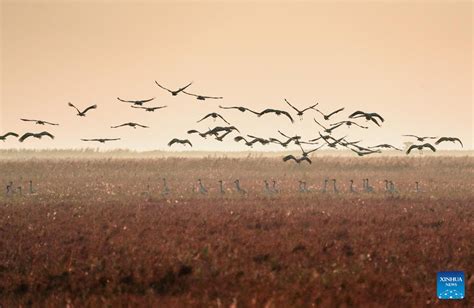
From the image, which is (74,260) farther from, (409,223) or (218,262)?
(409,223)

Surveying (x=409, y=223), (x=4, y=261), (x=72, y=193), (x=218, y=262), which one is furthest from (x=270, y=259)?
(x=72, y=193)

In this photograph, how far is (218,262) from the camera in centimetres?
1448

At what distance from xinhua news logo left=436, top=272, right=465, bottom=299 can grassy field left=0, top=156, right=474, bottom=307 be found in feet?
0.58

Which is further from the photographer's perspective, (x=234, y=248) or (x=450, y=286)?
(x=234, y=248)

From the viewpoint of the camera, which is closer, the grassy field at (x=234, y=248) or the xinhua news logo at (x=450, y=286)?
the xinhua news logo at (x=450, y=286)

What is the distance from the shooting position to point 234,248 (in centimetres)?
1592

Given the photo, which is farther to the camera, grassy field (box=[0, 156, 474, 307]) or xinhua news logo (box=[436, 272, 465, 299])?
grassy field (box=[0, 156, 474, 307])

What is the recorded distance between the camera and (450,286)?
12.2 metres

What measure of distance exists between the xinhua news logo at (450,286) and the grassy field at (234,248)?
176 mm

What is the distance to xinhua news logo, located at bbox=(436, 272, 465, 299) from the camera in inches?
475

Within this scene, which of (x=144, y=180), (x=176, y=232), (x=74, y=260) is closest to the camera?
(x=74, y=260)

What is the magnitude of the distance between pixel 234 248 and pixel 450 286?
17.4ft

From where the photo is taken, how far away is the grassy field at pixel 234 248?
12242 mm

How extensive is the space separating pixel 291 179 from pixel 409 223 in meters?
20.7
